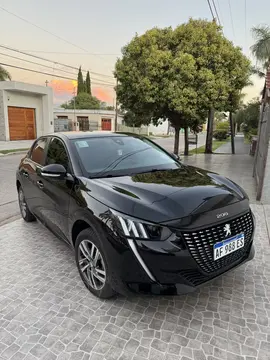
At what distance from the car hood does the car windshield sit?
0.80 feet

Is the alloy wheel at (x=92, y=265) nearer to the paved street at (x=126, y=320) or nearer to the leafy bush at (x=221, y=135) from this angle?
the paved street at (x=126, y=320)

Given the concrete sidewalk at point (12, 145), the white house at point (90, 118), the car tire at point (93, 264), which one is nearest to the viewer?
the car tire at point (93, 264)

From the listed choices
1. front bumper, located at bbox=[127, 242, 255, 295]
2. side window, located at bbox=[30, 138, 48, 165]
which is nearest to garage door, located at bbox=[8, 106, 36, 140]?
side window, located at bbox=[30, 138, 48, 165]

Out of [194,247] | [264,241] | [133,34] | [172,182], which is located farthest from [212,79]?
[194,247]

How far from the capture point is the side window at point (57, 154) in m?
3.20

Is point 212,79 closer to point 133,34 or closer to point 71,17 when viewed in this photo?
point 133,34

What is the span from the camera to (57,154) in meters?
3.45

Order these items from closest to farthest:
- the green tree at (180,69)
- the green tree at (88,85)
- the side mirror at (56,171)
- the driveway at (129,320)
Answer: the driveway at (129,320), the side mirror at (56,171), the green tree at (180,69), the green tree at (88,85)

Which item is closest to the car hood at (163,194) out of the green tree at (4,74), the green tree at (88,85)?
the green tree at (4,74)

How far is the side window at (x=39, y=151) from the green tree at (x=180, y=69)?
7416 millimetres

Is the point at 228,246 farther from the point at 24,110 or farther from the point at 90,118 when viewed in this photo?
the point at 90,118

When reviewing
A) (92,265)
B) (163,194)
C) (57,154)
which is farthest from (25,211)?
(163,194)

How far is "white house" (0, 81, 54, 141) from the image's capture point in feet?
69.5

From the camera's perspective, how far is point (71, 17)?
50.0 feet
